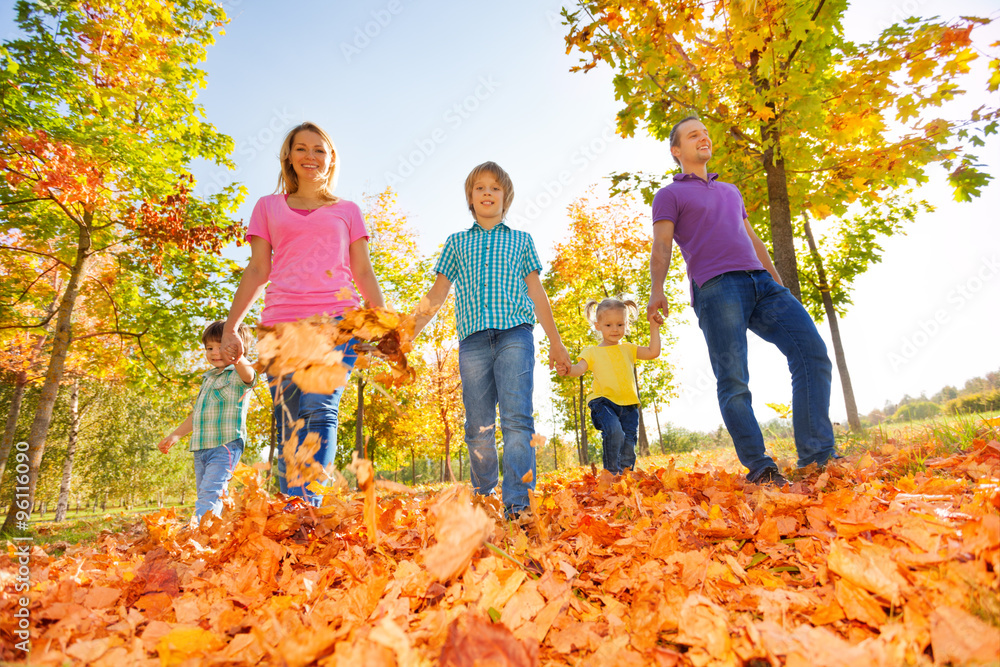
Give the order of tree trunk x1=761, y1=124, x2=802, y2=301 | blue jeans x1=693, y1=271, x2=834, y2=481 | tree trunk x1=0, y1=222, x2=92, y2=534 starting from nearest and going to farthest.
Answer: blue jeans x1=693, y1=271, x2=834, y2=481 < tree trunk x1=761, y1=124, x2=802, y2=301 < tree trunk x1=0, y1=222, x2=92, y2=534

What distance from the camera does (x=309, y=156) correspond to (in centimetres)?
290

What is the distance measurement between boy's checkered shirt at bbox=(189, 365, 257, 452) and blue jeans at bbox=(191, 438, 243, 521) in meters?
0.06

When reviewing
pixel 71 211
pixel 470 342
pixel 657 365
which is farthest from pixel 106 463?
pixel 470 342

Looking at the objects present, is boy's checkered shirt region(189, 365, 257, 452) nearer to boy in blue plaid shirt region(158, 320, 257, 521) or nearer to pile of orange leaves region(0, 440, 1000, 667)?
boy in blue plaid shirt region(158, 320, 257, 521)

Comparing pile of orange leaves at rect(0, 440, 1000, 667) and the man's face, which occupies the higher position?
the man's face

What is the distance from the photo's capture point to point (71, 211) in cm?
699

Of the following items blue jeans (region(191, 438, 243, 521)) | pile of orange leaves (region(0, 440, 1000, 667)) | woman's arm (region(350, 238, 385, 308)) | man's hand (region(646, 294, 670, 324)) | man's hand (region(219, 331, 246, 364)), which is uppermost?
woman's arm (region(350, 238, 385, 308))

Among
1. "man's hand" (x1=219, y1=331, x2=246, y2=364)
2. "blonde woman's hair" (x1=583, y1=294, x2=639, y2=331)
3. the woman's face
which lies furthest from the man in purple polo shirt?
"man's hand" (x1=219, y1=331, x2=246, y2=364)

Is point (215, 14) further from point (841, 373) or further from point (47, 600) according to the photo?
point (841, 373)

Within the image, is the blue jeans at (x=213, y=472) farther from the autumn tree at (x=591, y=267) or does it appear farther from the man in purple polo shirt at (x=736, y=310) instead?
the autumn tree at (x=591, y=267)

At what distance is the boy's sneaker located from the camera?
2.60 metres

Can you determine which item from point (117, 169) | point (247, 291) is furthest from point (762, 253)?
point (117, 169)

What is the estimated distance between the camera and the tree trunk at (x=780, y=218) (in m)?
5.41

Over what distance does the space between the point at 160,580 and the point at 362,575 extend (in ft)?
2.16
